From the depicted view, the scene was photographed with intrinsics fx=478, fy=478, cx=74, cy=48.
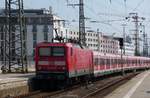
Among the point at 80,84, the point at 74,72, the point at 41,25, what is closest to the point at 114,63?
the point at 80,84

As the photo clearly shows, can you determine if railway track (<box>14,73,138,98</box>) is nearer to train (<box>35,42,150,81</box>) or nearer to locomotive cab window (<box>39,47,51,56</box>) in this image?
train (<box>35,42,150,81</box>)

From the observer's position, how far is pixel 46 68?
99.6ft

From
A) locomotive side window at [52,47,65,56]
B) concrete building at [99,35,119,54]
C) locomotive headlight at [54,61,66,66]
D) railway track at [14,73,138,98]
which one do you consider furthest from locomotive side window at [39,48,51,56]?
concrete building at [99,35,119,54]

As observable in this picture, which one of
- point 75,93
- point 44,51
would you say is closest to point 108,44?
point 44,51

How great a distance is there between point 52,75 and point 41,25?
11661cm

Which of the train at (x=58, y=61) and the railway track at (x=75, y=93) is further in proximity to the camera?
the train at (x=58, y=61)

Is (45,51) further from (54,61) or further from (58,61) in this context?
(58,61)

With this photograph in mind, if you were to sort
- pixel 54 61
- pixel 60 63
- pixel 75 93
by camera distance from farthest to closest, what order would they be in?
pixel 54 61 → pixel 60 63 → pixel 75 93

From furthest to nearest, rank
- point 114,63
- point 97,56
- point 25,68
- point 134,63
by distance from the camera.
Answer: point 134,63
point 114,63
point 25,68
point 97,56

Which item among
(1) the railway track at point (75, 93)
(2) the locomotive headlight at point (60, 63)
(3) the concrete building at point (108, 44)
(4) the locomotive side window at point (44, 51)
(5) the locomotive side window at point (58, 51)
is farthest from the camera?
(3) the concrete building at point (108, 44)

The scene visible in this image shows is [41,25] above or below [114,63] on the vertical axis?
above

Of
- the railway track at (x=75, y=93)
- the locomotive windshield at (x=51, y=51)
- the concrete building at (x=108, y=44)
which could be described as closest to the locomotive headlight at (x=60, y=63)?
the locomotive windshield at (x=51, y=51)

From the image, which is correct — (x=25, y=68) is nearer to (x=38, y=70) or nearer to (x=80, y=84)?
(x=80, y=84)

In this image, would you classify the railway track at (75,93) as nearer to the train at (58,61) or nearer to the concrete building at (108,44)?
the train at (58,61)
